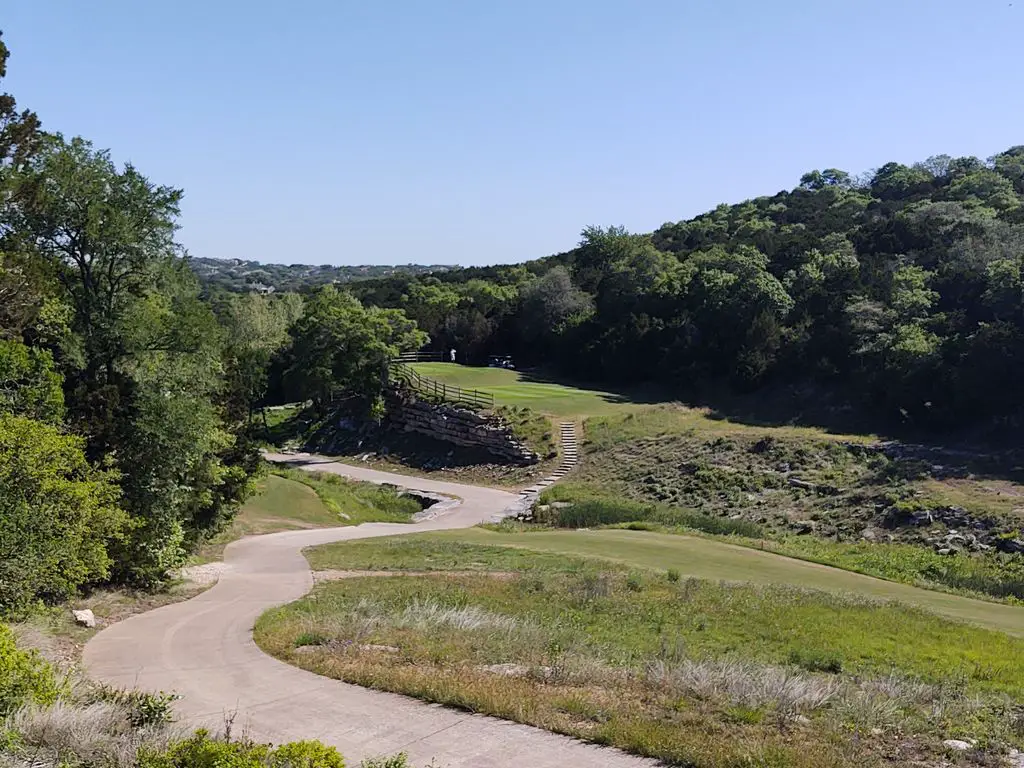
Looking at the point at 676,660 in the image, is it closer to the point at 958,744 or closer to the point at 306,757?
the point at 958,744

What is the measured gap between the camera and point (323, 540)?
27891 millimetres

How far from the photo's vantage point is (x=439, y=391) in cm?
5325

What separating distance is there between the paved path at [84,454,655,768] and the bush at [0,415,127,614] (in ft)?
4.78

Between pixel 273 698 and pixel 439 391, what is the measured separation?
1698 inches

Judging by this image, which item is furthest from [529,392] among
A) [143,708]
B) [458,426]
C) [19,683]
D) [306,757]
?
[306,757]

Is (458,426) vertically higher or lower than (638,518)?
higher

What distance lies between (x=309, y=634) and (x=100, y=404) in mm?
8028

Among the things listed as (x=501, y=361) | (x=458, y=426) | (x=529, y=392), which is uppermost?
(x=501, y=361)

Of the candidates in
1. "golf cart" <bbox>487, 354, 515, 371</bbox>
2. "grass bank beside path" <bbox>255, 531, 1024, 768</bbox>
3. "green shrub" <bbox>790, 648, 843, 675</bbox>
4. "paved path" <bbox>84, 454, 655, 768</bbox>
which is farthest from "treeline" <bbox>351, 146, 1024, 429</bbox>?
"paved path" <bbox>84, 454, 655, 768</bbox>

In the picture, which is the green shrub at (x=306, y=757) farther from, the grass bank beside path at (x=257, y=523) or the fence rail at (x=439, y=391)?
the fence rail at (x=439, y=391)

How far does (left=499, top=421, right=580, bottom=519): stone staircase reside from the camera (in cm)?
3653

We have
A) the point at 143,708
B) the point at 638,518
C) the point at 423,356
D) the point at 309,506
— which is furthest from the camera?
the point at 423,356

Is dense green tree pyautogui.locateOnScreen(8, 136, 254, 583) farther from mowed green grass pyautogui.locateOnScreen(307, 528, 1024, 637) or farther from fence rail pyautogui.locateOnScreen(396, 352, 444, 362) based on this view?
fence rail pyautogui.locateOnScreen(396, 352, 444, 362)

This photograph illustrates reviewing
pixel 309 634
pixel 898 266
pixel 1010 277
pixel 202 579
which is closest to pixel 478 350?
pixel 898 266
